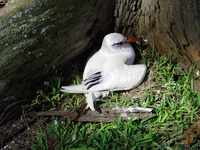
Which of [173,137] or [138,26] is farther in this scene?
[138,26]

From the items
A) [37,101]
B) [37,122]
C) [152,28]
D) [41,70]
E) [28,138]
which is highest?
[152,28]

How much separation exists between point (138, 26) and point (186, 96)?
113 centimetres

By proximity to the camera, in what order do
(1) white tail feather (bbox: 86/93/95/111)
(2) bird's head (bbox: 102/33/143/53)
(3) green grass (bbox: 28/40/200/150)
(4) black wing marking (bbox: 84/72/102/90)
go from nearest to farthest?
(3) green grass (bbox: 28/40/200/150), (1) white tail feather (bbox: 86/93/95/111), (4) black wing marking (bbox: 84/72/102/90), (2) bird's head (bbox: 102/33/143/53)

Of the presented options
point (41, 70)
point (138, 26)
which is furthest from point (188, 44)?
point (41, 70)

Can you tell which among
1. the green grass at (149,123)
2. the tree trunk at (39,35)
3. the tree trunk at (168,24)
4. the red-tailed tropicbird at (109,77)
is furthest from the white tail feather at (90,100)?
the tree trunk at (168,24)

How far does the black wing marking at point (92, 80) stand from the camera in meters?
2.08

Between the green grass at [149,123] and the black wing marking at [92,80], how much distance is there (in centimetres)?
23

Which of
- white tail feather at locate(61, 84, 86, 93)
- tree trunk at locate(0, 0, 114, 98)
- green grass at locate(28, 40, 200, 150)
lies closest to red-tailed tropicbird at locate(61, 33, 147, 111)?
white tail feather at locate(61, 84, 86, 93)

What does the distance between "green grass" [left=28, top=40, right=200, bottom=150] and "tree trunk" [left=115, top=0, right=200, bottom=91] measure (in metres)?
0.17

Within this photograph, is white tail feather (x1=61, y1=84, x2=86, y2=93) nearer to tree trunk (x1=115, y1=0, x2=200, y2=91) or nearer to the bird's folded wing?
the bird's folded wing

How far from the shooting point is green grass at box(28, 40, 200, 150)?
5.70ft

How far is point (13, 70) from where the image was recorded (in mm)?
1931

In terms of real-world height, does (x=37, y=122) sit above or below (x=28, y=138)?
above

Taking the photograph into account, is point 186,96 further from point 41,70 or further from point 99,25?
point 41,70
